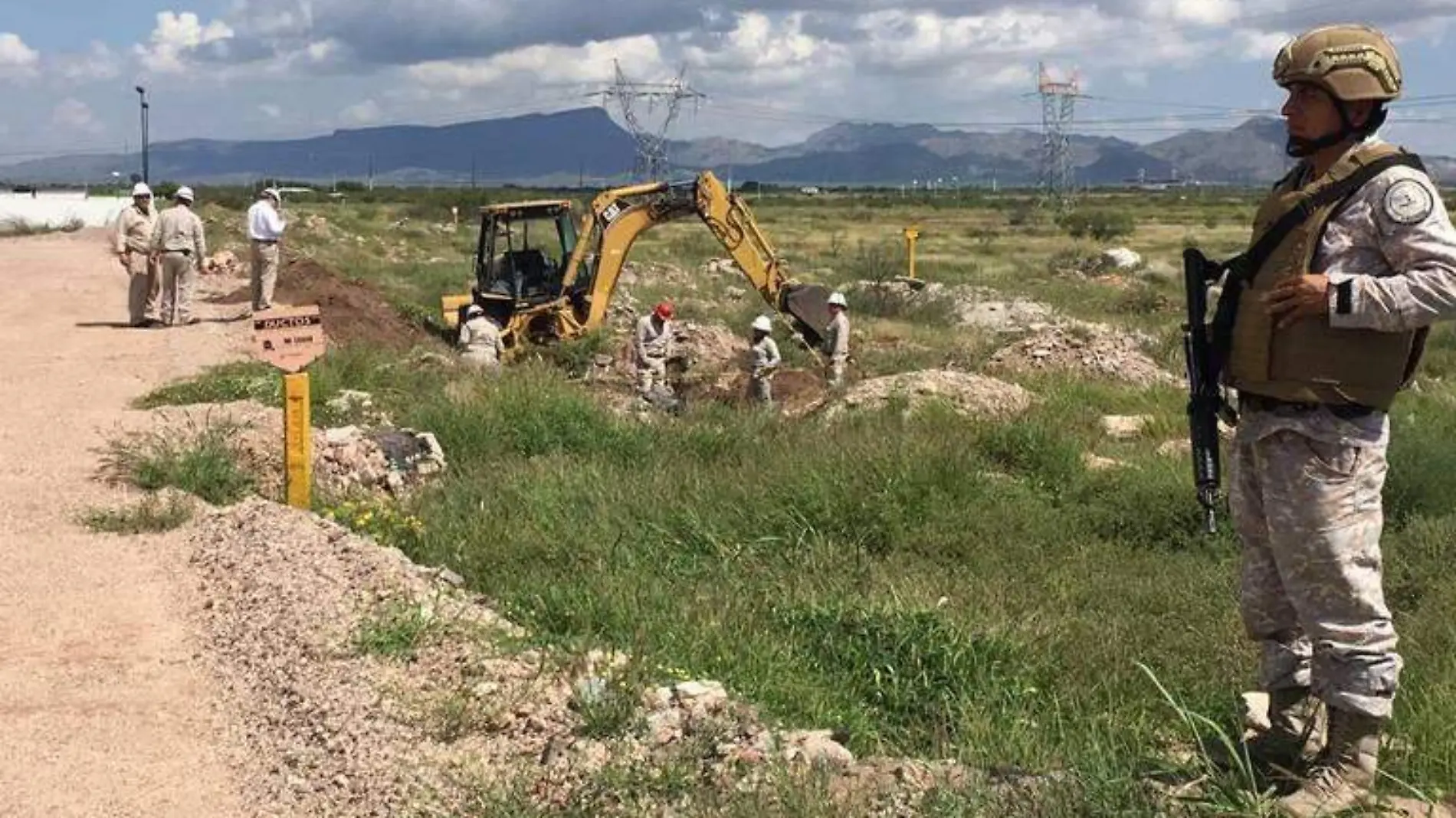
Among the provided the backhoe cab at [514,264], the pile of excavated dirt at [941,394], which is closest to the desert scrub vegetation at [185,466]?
the pile of excavated dirt at [941,394]

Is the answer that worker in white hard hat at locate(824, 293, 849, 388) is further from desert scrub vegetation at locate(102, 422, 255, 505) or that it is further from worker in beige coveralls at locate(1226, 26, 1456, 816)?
worker in beige coveralls at locate(1226, 26, 1456, 816)

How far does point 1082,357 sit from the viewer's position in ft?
61.2

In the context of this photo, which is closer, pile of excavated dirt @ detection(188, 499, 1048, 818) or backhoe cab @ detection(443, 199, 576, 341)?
pile of excavated dirt @ detection(188, 499, 1048, 818)

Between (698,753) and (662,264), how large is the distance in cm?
3081

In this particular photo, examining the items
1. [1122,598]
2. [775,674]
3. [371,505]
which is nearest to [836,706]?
[775,674]

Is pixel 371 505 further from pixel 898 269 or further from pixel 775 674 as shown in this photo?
pixel 898 269

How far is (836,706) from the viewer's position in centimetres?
523

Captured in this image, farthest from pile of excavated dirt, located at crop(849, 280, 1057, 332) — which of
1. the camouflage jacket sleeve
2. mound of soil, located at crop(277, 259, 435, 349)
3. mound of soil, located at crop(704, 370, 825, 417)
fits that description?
the camouflage jacket sleeve

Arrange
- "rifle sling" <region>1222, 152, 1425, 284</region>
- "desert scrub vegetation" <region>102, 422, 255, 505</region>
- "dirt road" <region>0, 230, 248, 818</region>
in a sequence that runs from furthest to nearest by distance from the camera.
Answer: "desert scrub vegetation" <region>102, 422, 255, 505</region>
"dirt road" <region>0, 230, 248, 818</region>
"rifle sling" <region>1222, 152, 1425, 284</region>

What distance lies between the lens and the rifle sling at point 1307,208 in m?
3.77

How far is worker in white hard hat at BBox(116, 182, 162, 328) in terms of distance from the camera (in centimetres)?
1622

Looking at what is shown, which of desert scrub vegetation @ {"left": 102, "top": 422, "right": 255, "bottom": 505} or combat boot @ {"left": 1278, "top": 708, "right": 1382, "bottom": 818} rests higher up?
combat boot @ {"left": 1278, "top": 708, "right": 1382, "bottom": 818}

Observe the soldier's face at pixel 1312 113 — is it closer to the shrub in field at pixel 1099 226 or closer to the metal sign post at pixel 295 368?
the metal sign post at pixel 295 368

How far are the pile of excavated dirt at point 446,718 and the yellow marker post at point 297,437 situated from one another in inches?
66.7
